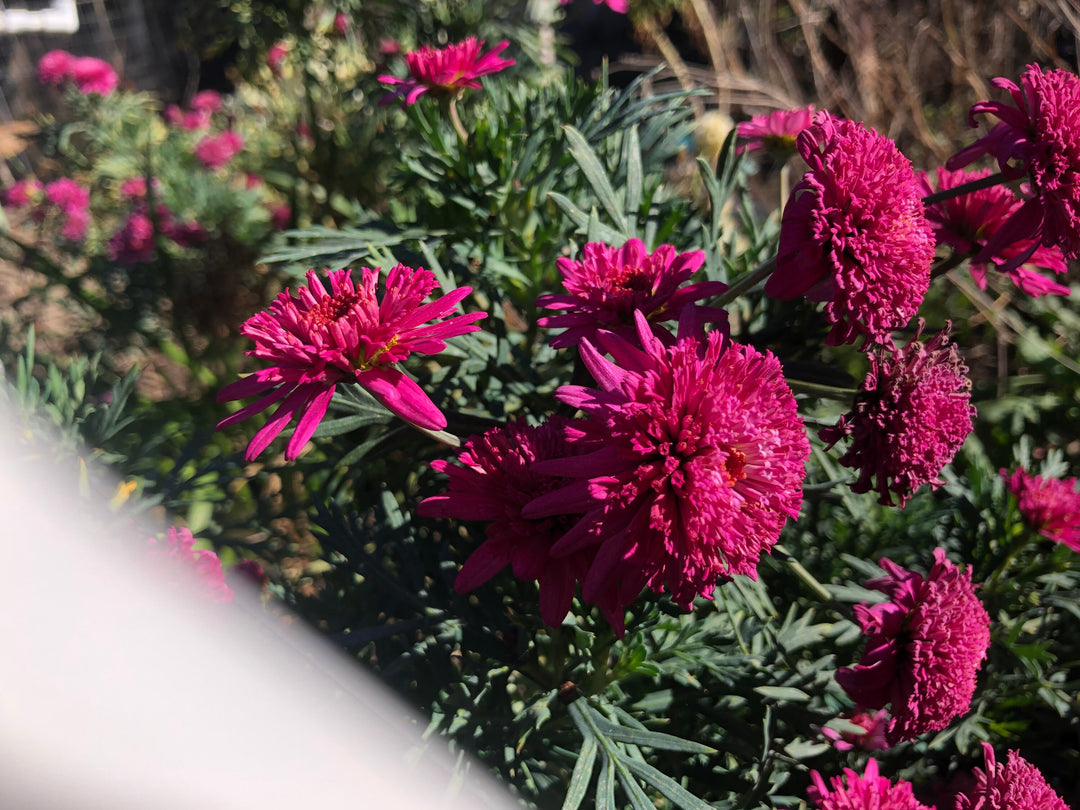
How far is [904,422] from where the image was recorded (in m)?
0.65

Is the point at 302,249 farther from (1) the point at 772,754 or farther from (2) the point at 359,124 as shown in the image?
(2) the point at 359,124

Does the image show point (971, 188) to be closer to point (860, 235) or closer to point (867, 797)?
point (860, 235)

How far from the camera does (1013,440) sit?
1.83 metres

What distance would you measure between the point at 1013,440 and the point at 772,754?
135cm

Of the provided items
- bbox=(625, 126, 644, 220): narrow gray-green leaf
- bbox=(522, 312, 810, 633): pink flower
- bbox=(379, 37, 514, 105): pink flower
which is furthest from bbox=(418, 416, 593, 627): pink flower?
bbox=(379, 37, 514, 105): pink flower

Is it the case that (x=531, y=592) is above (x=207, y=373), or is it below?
above

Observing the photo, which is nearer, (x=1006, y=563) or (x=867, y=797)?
(x=867, y=797)

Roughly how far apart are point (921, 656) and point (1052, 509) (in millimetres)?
438

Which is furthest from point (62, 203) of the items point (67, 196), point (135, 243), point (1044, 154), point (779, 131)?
point (1044, 154)

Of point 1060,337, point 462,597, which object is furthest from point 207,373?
point 1060,337

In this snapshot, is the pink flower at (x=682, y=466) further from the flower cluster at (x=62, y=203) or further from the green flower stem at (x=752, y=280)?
the flower cluster at (x=62, y=203)

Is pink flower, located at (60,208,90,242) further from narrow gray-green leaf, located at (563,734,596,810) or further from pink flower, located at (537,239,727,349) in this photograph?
Answer: narrow gray-green leaf, located at (563,734,596,810)

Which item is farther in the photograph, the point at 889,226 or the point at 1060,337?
the point at 1060,337

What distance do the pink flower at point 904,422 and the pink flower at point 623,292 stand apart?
0.15 m
